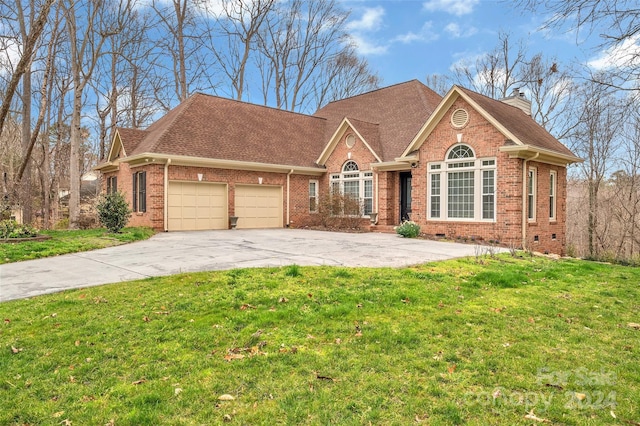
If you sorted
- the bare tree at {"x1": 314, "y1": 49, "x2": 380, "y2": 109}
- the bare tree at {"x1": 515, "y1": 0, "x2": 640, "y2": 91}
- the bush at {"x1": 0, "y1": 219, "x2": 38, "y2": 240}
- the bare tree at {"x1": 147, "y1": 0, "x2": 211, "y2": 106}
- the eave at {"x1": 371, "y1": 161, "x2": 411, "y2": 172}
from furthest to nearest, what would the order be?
1. the bare tree at {"x1": 314, "y1": 49, "x2": 380, "y2": 109}
2. the bare tree at {"x1": 147, "y1": 0, "x2": 211, "y2": 106}
3. the eave at {"x1": 371, "y1": 161, "x2": 411, "y2": 172}
4. the bush at {"x1": 0, "y1": 219, "x2": 38, "y2": 240}
5. the bare tree at {"x1": 515, "y1": 0, "x2": 640, "y2": 91}

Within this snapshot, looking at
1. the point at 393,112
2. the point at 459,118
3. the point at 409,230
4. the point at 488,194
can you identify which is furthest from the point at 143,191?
the point at 488,194

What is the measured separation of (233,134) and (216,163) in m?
2.57

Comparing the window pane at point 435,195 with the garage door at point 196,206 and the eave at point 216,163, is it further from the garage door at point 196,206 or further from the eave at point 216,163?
the garage door at point 196,206

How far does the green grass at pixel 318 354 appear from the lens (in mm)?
2803

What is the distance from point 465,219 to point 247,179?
9705mm

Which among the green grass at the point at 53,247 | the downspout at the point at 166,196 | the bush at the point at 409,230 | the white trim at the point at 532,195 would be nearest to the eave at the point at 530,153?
the white trim at the point at 532,195

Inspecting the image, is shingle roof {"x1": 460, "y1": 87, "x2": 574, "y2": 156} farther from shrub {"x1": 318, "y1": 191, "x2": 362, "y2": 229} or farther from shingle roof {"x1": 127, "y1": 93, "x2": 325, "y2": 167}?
shingle roof {"x1": 127, "y1": 93, "x2": 325, "y2": 167}

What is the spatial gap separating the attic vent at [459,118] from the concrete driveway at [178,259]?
5272 mm

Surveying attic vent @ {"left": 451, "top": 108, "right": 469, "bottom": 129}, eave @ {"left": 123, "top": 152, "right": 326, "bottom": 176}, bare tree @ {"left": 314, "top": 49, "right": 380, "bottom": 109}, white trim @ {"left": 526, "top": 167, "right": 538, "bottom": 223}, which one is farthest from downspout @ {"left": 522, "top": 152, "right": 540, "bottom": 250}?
bare tree @ {"left": 314, "top": 49, "right": 380, "bottom": 109}

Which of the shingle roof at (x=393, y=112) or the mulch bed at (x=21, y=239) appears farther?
the shingle roof at (x=393, y=112)

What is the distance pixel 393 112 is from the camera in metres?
20.5

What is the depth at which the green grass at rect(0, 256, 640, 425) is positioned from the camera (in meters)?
2.80

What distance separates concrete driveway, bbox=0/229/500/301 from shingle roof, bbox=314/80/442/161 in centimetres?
789

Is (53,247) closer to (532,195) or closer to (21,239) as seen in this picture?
(21,239)
